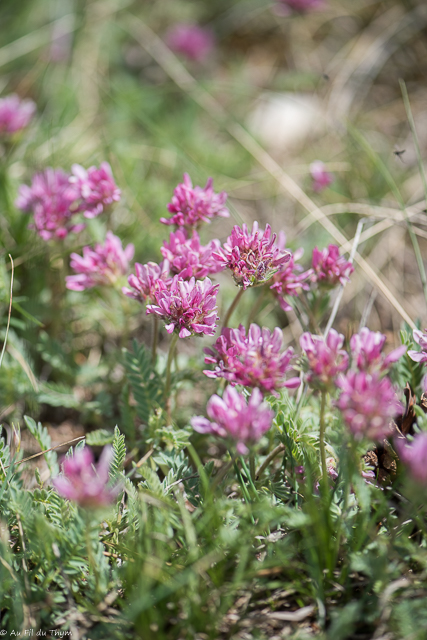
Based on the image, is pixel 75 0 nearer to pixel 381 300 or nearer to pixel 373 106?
pixel 373 106

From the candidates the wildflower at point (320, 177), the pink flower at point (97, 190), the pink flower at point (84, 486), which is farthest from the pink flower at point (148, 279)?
the wildflower at point (320, 177)

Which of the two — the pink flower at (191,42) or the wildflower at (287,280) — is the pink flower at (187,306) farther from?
the pink flower at (191,42)

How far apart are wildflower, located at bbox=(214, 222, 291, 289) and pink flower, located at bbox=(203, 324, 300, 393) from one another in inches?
8.3

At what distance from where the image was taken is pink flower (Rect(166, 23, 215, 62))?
471 centimetres

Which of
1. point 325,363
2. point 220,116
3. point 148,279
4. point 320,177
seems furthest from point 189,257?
point 220,116

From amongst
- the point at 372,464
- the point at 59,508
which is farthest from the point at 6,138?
the point at 372,464

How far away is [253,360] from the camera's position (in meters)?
1.76

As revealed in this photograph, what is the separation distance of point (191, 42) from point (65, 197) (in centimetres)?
288

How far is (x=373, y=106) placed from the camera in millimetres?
4652

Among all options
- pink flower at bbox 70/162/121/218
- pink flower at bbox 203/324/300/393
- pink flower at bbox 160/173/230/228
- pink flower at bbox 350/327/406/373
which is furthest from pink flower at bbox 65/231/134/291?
pink flower at bbox 350/327/406/373

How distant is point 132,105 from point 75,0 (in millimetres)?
1594

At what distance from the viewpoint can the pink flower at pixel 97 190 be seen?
2.48m

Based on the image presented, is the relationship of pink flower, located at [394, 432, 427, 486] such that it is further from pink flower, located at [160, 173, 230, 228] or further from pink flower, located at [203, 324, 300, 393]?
pink flower, located at [160, 173, 230, 228]

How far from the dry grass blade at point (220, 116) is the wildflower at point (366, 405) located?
4.20ft
